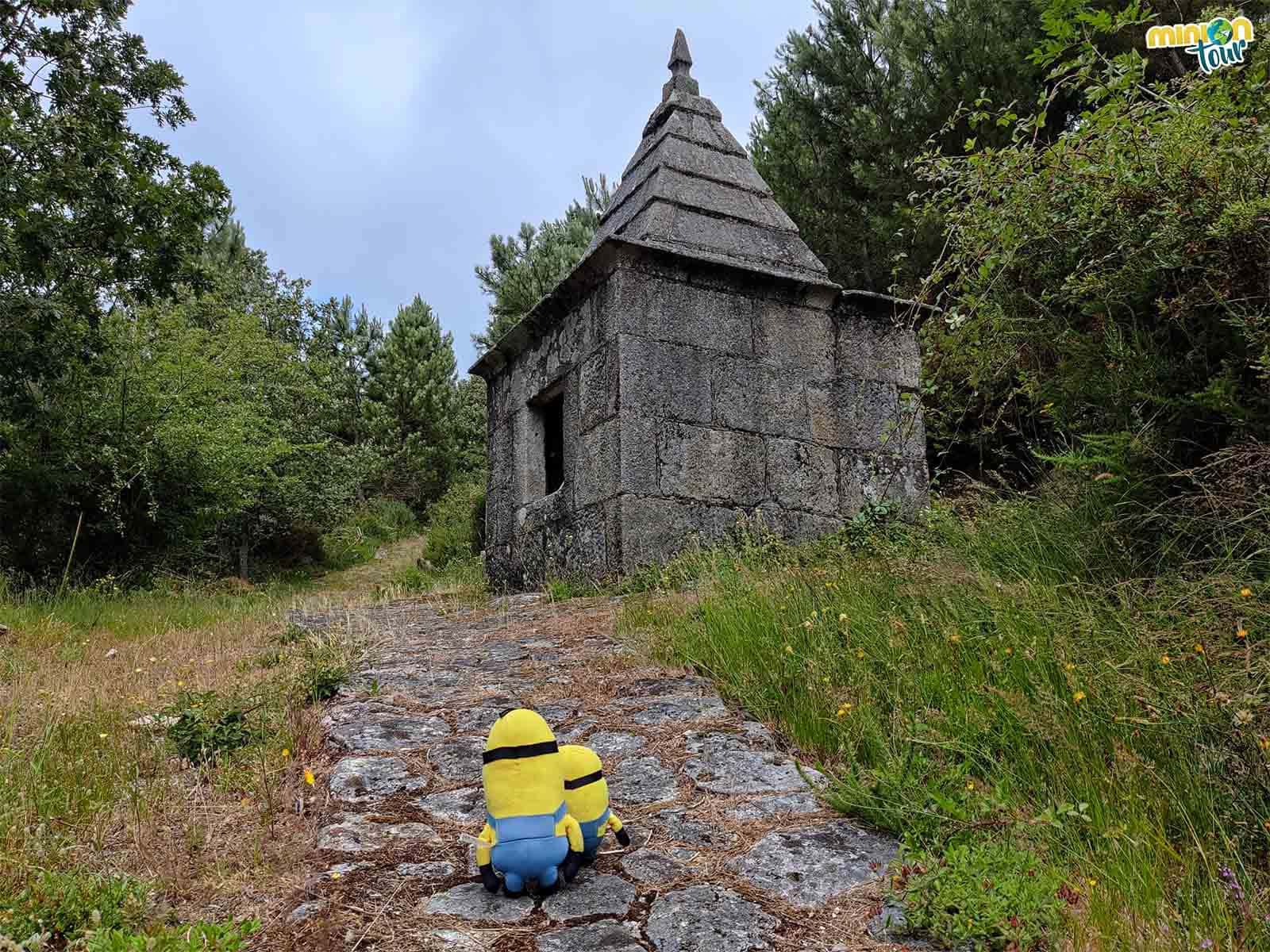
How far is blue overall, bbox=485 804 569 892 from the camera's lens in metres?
2.23

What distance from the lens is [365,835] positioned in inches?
104

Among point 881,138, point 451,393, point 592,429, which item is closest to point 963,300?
point 592,429

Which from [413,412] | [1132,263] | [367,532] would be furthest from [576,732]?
[413,412]

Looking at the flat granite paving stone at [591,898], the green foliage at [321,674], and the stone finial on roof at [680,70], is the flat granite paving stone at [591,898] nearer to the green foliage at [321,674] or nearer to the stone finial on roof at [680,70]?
the green foliage at [321,674]

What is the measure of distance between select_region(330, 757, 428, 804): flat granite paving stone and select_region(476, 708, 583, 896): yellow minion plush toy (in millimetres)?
734

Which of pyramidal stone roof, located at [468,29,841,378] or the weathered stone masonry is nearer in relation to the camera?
the weathered stone masonry

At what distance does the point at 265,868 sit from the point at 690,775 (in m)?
1.33

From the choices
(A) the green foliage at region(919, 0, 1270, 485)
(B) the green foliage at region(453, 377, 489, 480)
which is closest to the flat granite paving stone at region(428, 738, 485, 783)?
(A) the green foliage at region(919, 0, 1270, 485)

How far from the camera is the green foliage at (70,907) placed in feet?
6.48

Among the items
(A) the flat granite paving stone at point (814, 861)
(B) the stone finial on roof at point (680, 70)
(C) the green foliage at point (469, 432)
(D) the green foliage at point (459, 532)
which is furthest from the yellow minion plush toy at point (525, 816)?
(C) the green foliage at point (469, 432)

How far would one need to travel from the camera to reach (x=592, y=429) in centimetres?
728

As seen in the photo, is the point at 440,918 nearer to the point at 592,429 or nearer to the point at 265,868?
the point at 265,868

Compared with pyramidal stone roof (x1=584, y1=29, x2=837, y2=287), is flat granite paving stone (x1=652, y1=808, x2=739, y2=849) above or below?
below

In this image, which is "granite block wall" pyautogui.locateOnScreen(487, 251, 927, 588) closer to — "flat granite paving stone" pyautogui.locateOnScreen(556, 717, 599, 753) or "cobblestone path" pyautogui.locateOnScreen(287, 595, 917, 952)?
"cobblestone path" pyautogui.locateOnScreen(287, 595, 917, 952)
